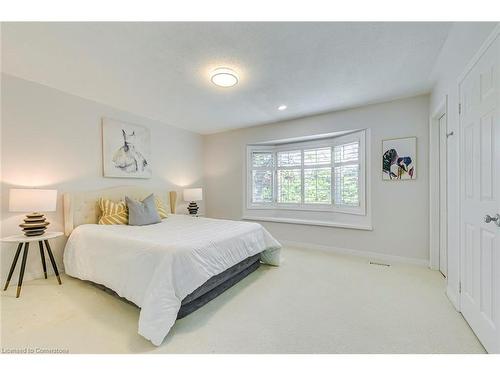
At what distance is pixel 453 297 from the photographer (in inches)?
76.4

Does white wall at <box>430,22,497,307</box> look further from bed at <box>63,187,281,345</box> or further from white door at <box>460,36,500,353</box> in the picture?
bed at <box>63,187,281,345</box>

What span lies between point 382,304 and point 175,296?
1.86 meters

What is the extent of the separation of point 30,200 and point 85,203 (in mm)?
720

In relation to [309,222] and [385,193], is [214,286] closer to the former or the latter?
[309,222]

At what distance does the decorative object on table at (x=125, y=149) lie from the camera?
10.4 ft

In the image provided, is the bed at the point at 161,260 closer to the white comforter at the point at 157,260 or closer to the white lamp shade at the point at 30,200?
the white comforter at the point at 157,260

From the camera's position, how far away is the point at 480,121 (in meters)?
1.49

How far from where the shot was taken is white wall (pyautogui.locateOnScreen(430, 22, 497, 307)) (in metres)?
1.61

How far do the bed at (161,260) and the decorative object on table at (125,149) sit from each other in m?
0.61

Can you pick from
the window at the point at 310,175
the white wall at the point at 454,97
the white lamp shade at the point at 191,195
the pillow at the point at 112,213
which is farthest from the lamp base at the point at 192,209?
the white wall at the point at 454,97

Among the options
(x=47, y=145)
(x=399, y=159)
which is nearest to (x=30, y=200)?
(x=47, y=145)

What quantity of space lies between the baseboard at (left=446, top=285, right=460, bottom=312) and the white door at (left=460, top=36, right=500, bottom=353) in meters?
0.08
